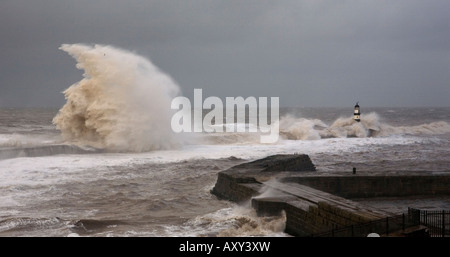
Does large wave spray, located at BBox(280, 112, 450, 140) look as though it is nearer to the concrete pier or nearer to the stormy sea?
the stormy sea

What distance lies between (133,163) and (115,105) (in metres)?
7.19

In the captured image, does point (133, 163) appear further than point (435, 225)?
Yes

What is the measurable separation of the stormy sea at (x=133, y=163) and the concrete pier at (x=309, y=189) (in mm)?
360

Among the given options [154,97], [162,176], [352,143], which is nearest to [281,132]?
[352,143]

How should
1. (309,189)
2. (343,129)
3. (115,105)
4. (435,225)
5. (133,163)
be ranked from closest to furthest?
(435,225)
(309,189)
(133,163)
(115,105)
(343,129)

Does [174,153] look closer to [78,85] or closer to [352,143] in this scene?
[78,85]

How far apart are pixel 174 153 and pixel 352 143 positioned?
40.3 ft

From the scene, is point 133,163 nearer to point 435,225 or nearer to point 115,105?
point 115,105

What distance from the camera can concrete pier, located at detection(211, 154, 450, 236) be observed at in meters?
9.27

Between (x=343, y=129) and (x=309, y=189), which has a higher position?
(x=343, y=129)

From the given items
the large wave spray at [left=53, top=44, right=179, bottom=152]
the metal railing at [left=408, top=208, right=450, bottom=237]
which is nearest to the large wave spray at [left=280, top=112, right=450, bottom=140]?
the large wave spray at [left=53, top=44, right=179, bottom=152]

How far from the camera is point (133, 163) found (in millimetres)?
20266

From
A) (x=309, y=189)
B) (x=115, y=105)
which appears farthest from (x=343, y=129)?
(x=309, y=189)
